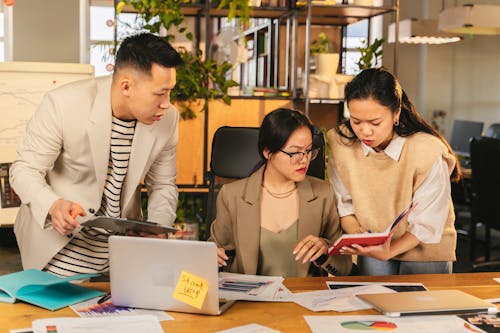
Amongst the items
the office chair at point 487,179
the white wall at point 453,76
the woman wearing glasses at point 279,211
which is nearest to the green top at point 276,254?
the woman wearing glasses at point 279,211

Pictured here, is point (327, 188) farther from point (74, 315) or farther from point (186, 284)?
point (74, 315)

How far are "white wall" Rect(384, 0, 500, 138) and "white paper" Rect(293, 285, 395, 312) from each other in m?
8.08

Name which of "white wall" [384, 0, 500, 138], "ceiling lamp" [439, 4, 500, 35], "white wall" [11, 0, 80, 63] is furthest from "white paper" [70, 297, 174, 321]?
"white wall" [384, 0, 500, 138]

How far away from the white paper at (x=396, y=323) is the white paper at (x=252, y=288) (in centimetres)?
21

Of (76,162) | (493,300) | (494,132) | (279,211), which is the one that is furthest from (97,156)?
(494,132)

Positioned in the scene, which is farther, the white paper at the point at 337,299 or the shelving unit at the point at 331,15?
the shelving unit at the point at 331,15

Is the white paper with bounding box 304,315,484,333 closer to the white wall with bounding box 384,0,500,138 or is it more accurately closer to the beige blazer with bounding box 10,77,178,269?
the beige blazer with bounding box 10,77,178,269

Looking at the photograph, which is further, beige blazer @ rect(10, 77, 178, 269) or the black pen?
beige blazer @ rect(10, 77, 178, 269)

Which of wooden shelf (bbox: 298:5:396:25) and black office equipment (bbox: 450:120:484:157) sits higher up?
wooden shelf (bbox: 298:5:396:25)

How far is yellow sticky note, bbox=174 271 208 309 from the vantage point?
191 cm

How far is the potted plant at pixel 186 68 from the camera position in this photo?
→ 4324mm

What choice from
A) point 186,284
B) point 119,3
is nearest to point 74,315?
point 186,284

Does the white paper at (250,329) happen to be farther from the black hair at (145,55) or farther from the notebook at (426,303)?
the black hair at (145,55)

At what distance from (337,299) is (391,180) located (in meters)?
0.60
